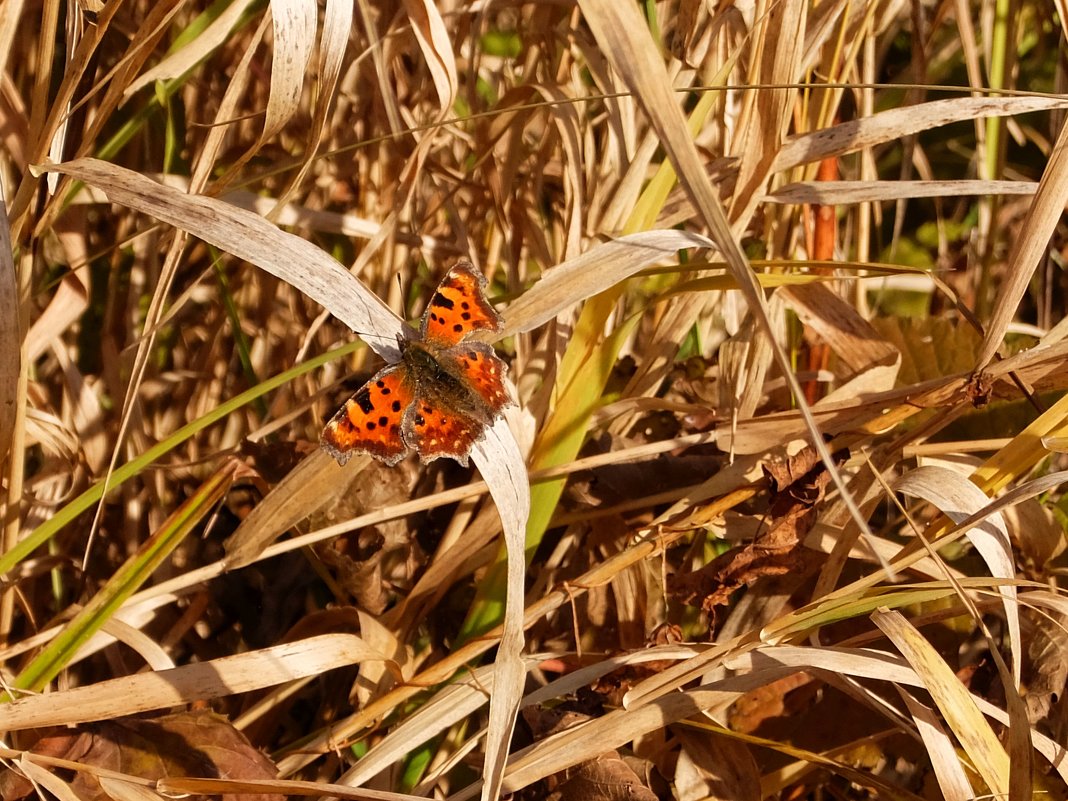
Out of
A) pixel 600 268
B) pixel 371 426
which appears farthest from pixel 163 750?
pixel 600 268

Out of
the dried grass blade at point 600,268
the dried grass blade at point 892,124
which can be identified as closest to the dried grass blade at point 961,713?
the dried grass blade at point 600,268

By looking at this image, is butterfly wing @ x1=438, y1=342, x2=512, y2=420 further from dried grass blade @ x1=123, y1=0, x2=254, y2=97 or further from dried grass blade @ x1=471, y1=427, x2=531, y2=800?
dried grass blade @ x1=123, y1=0, x2=254, y2=97

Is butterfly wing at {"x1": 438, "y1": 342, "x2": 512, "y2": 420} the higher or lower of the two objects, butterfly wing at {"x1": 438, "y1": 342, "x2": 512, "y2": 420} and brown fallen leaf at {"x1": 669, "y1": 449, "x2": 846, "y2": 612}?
the higher

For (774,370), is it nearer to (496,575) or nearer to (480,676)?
(496,575)

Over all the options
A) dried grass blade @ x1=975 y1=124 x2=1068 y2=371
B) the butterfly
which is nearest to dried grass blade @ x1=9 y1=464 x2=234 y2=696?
the butterfly

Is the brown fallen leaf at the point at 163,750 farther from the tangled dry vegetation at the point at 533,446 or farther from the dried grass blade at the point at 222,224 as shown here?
the dried grass blade at the point at 222,224
